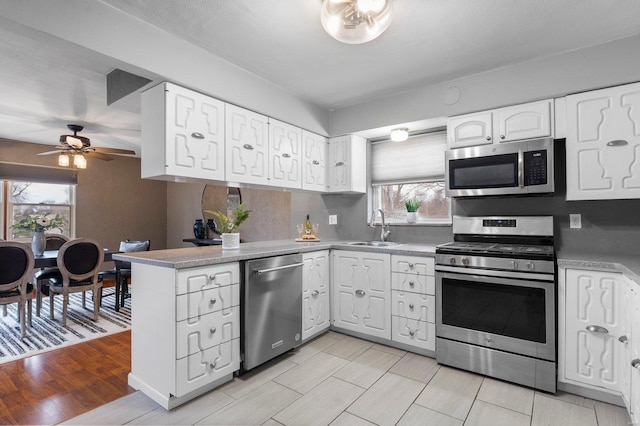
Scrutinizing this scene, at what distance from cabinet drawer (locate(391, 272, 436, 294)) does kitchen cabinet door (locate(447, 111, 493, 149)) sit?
1188 mm

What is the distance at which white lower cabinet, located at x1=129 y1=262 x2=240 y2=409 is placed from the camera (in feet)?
6.59

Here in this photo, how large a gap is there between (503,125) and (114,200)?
684 centimetres

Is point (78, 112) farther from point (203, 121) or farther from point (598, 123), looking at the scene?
point (598, 123)

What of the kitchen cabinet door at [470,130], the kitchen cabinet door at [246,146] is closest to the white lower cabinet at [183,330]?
the kitchen cabinet door at [246,146]

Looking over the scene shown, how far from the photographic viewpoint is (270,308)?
2.58m

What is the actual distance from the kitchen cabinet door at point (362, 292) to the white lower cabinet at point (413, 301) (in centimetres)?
7

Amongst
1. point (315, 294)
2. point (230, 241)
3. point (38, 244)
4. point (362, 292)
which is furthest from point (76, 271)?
point (362, 292)

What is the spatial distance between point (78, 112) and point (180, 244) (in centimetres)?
390

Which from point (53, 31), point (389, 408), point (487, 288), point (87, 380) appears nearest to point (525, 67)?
point (487, 288)

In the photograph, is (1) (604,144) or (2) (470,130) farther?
(2) (470,130)

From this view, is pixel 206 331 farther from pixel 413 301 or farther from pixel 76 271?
pixel 76 271

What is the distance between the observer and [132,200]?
687 cm

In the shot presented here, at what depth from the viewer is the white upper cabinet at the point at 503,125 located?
8.21 feet

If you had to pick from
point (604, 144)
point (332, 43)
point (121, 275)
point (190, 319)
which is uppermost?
point (332, 43)
